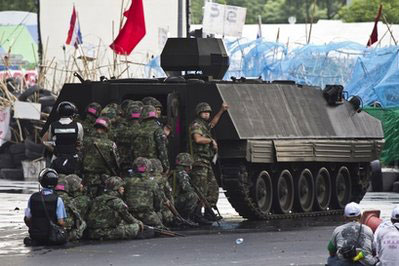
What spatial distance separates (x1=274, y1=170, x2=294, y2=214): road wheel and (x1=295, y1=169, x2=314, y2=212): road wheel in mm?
172

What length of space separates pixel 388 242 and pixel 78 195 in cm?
661

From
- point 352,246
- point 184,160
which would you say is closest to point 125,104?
point 184,160

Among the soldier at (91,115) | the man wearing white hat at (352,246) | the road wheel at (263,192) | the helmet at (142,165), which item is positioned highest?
the soldier at (91,115)

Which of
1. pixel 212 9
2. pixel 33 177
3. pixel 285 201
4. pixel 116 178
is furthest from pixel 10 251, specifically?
pixel 212 9

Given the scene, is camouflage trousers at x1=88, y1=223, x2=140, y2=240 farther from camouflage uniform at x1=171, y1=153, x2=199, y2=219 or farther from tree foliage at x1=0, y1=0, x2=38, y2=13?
tree foliage at x1=0, y1=0, x2=38, y2=13

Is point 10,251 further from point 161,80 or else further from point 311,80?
point 311,80

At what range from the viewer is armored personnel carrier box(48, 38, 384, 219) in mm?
23047

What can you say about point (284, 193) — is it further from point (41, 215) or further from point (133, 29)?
point (133, 29)

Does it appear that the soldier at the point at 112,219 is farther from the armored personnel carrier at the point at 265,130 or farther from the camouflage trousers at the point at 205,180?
the armored personnel carrier at the point at 265,130

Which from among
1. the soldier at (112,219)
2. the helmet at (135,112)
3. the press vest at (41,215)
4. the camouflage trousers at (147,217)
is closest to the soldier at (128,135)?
the helmet at (135,112)

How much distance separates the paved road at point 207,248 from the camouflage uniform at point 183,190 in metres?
0.45

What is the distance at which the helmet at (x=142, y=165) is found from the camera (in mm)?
20953

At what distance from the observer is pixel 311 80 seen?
3919 cm

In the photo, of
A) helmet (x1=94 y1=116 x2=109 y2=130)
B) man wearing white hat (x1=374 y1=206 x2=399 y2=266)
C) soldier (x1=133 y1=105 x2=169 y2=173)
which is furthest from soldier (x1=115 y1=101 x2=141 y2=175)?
man wearing white hat (x1=374 y1=206 x2=399 y2=266)
